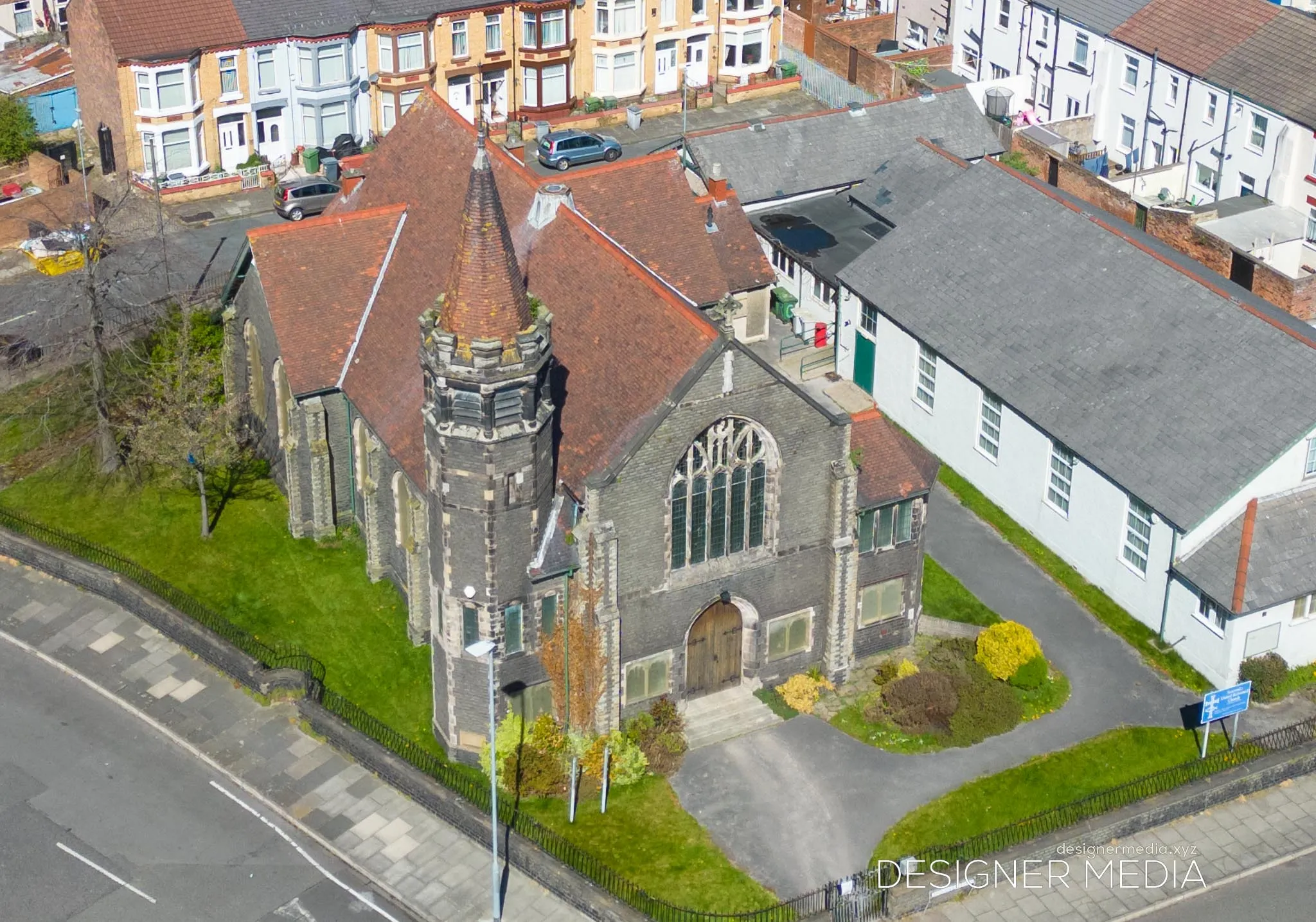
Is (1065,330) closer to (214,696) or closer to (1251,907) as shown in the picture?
(1251,907)

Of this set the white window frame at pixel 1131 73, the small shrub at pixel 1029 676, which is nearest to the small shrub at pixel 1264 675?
the small shrub at pixel 1029 676

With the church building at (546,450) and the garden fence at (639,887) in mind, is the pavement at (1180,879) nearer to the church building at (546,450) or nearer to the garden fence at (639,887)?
the garden fence at (639,887)

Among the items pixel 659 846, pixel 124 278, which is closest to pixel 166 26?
pixel 124 278

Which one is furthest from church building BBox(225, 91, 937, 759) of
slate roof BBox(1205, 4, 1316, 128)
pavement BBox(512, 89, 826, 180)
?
slate roof BBox(1205, 4, 1316, 128)

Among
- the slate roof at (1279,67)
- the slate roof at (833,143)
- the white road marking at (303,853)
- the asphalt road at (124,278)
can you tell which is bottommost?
the white road marking at (303,853)

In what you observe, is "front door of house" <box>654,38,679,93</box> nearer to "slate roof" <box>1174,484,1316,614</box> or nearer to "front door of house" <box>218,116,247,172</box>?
"front door of house" <box>218,116,247,172</box>

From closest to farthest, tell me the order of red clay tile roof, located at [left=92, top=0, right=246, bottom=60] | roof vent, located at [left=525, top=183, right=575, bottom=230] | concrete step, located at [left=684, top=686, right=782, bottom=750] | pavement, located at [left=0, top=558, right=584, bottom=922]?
1. pavement, located at [left=0, top=558, right=584, bottom=922]
2. concrete step, located at [left=684, top=686, right=782, bottom=750]
3. roof vent, located at [left=525, top=183, right=575, bottom=230]
4. red clay tile roof, located at [left=92, top=0, right=246, bottom=60]
